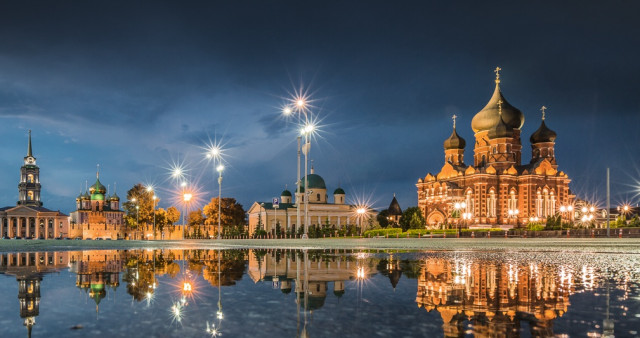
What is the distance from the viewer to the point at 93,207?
5876 inches

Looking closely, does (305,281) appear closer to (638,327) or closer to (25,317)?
(25,317)

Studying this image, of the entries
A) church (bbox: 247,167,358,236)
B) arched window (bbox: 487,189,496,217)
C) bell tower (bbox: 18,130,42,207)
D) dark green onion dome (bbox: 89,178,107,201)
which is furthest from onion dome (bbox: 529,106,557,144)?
bell tower (bbox: 18,130,42,207)

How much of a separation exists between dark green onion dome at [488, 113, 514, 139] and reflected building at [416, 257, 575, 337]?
296 ft

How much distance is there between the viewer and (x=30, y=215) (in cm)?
14450

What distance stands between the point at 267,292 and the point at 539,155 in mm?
103039

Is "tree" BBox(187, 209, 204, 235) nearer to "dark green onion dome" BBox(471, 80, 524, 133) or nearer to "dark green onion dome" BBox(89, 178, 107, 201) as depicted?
"dark green onion dome" BBox(89, 178, 107, 201)

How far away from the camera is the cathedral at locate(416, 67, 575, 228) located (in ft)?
301

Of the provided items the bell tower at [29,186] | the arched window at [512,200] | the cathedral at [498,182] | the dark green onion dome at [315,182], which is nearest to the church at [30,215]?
the bell tower at [29,186]

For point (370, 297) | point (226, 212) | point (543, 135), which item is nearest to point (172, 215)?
point (226, 212)

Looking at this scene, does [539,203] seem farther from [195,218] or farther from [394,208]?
[195,218]

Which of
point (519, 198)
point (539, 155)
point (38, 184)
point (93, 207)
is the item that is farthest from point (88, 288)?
point (38, 184)

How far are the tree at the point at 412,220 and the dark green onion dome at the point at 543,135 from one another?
3559 cm

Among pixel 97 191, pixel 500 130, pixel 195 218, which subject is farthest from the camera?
pixel 97 191

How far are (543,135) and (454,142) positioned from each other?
53.4ft
